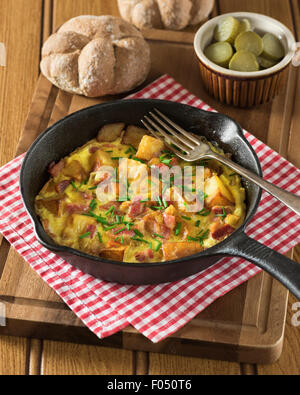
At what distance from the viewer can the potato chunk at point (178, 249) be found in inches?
105

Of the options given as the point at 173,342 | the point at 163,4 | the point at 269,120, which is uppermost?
the point at 163,4

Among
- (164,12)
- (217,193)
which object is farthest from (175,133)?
(164,12)

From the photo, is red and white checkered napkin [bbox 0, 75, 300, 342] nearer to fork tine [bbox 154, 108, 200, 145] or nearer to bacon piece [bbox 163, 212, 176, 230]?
bacon piece [bbox 163, 212, 176, 230]

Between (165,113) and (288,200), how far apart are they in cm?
89

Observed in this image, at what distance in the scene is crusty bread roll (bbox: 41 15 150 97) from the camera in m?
3.41

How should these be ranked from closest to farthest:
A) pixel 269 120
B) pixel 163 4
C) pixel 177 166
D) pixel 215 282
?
pixel 215 282 < pixel 177 166 < pixel 269 120 < pixel 163 4

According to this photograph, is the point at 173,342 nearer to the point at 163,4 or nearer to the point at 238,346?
the point at 238,346

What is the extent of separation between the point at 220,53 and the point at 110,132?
32.7 inches

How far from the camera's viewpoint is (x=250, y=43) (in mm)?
3473

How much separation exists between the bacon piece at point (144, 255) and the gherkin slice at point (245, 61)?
1.32 metres

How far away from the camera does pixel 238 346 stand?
2582 millimetres

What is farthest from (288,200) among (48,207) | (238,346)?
(48,207)

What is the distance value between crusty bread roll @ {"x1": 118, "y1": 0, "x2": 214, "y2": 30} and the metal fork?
1.01 metres

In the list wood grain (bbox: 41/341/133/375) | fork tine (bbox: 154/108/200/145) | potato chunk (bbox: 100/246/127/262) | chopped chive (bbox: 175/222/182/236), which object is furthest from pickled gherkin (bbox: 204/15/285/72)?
wood grain (bbox: 41/341/133/375)
